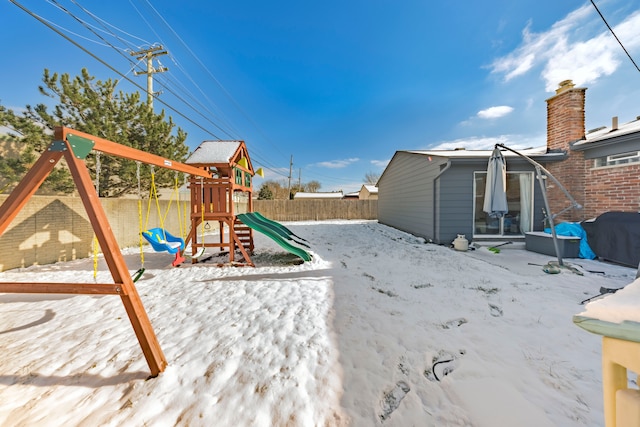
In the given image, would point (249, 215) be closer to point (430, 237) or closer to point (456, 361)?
point (456, 361)

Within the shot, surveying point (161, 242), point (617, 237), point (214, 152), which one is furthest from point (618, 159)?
point (161, 242)

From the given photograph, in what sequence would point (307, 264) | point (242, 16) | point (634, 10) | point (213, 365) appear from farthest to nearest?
point (242, 16)
point (307, 264)
point (634, 10)
point (213, 365)

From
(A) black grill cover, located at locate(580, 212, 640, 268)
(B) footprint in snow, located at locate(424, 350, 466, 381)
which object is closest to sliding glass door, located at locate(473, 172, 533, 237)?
(A) black grill cover, located at locate(580, 212, 640, 268)

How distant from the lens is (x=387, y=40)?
9328 mm

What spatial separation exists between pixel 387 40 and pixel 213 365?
1166cm

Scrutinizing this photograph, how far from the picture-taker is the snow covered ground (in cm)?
156

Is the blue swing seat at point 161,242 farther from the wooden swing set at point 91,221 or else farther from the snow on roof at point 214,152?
the wooden swing set at point 91,221

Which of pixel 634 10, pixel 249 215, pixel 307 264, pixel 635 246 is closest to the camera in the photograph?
pixel 635 246

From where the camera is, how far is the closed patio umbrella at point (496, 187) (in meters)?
→ 5.86

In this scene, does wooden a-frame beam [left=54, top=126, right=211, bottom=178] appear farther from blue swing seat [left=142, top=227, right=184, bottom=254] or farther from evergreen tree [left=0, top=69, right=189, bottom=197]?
evergreen tree [left=0, top=69, right=189, bottom=197]

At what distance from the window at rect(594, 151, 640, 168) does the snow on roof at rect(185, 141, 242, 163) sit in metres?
9.47

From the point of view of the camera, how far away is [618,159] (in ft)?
19.1

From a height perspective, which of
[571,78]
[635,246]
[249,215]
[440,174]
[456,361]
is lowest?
[456,361]

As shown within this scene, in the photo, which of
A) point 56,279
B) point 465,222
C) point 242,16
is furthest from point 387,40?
point 56,279
